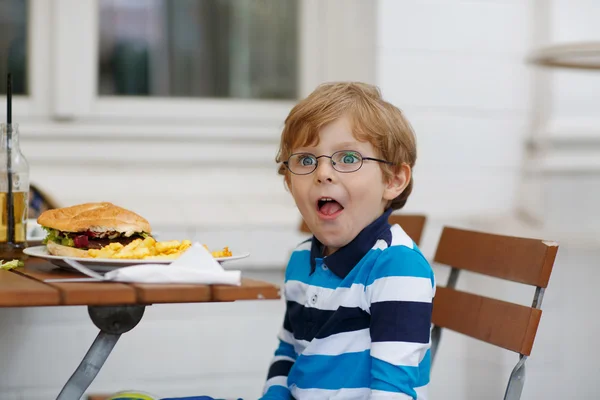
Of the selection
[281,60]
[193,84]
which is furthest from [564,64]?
[193,84]

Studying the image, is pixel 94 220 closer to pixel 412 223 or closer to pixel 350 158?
pixel 350 158

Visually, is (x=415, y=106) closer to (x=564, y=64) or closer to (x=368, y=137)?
(x=564, y=64)

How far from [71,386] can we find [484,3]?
2.21 m

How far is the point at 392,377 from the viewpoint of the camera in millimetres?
1233

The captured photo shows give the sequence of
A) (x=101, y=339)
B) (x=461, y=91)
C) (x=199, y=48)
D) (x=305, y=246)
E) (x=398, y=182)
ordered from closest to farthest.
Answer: (x=101, y=339) → (x=398, y=182) → (x=305, y=246) → (x=461, y=91) → (x=199, y=48)

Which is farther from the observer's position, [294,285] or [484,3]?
[484,3]

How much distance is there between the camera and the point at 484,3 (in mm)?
2895

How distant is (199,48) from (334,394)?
1.92 metres

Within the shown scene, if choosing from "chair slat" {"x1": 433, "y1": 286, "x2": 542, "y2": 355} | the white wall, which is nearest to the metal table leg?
"chair slat" {"x1": 433, "y1": 286, "x2": 542, "y2": 355}

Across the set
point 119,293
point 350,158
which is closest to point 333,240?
point 350,158

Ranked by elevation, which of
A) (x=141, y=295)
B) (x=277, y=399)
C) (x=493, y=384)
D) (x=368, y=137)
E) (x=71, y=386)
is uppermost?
(x=368, y=137)

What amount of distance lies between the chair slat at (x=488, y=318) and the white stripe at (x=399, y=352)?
8.7 inches

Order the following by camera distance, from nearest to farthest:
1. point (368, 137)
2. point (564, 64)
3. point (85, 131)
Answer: point (368, 137)
point (564, 64)
point (85, 131)

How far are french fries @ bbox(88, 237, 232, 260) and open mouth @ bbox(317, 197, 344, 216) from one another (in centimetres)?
21
